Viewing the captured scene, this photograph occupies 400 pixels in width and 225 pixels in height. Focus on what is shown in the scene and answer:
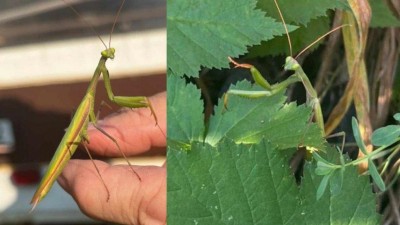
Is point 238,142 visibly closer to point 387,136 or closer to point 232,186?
point 232,186

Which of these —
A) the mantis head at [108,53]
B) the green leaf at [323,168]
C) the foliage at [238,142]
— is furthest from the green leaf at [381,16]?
the mantis head at [108,53]

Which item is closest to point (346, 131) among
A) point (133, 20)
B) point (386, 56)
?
point (386, 56)

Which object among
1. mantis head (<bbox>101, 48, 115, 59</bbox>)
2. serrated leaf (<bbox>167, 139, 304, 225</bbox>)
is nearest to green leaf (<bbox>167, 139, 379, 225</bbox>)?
serrated leaf (<bbox>167, 139, 304, 225</bbox>)

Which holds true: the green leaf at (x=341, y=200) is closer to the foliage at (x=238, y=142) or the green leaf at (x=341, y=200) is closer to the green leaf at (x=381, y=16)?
the foliage at (x=238, y=142)

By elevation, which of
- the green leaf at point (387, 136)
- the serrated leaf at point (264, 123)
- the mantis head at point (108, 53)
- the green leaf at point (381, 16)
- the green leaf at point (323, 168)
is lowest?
the green leaf at point (323, 168)

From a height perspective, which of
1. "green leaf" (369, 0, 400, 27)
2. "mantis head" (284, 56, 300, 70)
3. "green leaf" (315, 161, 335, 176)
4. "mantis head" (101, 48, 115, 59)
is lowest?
"green leaf" (315, 161, 335, 176)

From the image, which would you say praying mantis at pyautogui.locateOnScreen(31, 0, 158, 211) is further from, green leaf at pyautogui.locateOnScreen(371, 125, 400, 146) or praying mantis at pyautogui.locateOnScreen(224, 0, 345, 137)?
green leaf at pyautogui.locateOnScreen(371, 125, 400, 146)

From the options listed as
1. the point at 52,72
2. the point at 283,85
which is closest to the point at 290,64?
the point at 283,85
